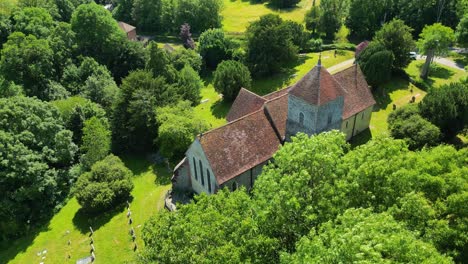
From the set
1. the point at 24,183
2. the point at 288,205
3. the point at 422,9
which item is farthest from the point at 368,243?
the point at 422,9

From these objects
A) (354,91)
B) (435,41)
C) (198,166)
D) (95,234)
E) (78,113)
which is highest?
(435,41)

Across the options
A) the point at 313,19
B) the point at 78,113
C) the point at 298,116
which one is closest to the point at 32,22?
the point at 78,113

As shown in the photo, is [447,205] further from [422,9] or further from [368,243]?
[422,9]

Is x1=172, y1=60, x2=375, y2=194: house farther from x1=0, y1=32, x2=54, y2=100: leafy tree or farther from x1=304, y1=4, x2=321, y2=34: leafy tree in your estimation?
x1=304, y1=4, x2=321, y2=34: leafy tree

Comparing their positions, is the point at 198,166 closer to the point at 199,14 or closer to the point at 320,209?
the point at 320,209

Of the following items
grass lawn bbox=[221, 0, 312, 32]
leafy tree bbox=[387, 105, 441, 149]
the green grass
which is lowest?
grass lawn bbox=[221, 0, 312, 32]

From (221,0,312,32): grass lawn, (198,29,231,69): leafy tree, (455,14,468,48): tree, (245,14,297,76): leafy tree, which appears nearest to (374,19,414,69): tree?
(455,14,468,48): tree
